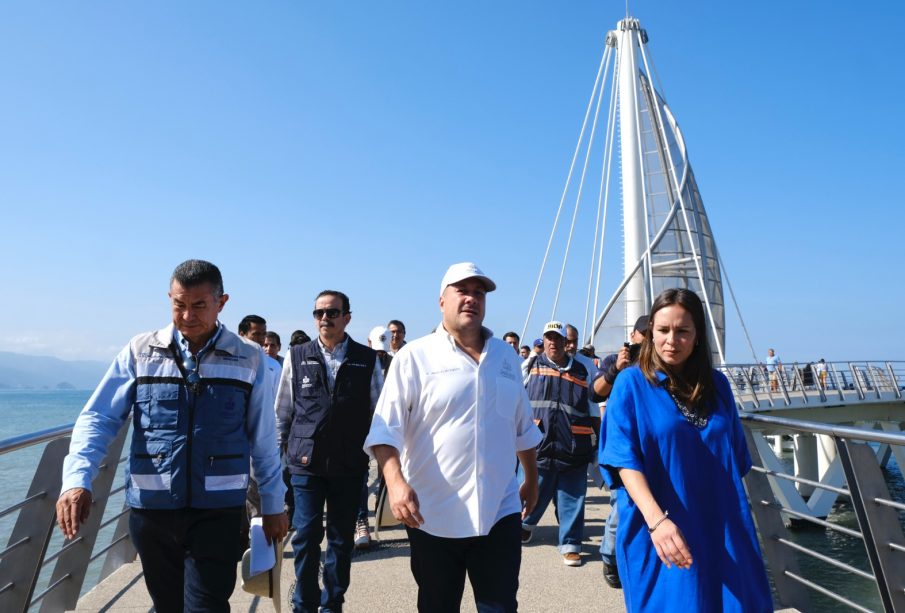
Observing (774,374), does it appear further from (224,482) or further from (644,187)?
(224,482)

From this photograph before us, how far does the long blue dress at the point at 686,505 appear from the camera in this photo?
2207 millimetres

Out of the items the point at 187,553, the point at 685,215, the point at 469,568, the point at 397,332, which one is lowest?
the point at 187,553

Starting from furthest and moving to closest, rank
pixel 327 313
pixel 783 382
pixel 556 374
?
pixel 783 382
pixel 556 374
pixel 327 313

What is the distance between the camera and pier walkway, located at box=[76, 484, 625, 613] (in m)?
4.02

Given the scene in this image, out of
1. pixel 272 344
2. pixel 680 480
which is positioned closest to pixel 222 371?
pixel 680 480

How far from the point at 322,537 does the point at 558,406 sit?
223cm

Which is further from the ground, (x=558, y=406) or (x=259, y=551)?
(x=558, y=406)

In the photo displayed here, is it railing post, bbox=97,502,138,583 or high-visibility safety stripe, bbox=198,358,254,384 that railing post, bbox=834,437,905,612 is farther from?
→ railing post, bbox=97,502,138,583

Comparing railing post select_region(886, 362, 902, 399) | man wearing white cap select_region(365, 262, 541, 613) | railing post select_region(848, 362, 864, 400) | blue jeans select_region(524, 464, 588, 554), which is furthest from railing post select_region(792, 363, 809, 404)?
man wearing white cap select_region(365, 262, 541, 613)

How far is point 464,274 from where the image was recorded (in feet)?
8.66

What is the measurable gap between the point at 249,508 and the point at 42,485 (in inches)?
39.4

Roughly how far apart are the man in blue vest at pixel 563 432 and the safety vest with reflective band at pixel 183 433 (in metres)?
3.08

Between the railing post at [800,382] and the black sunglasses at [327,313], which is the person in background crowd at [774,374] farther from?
the black sunglasses at [327,313]

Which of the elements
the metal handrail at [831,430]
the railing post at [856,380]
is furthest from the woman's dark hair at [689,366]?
the railing post at [856,380]
